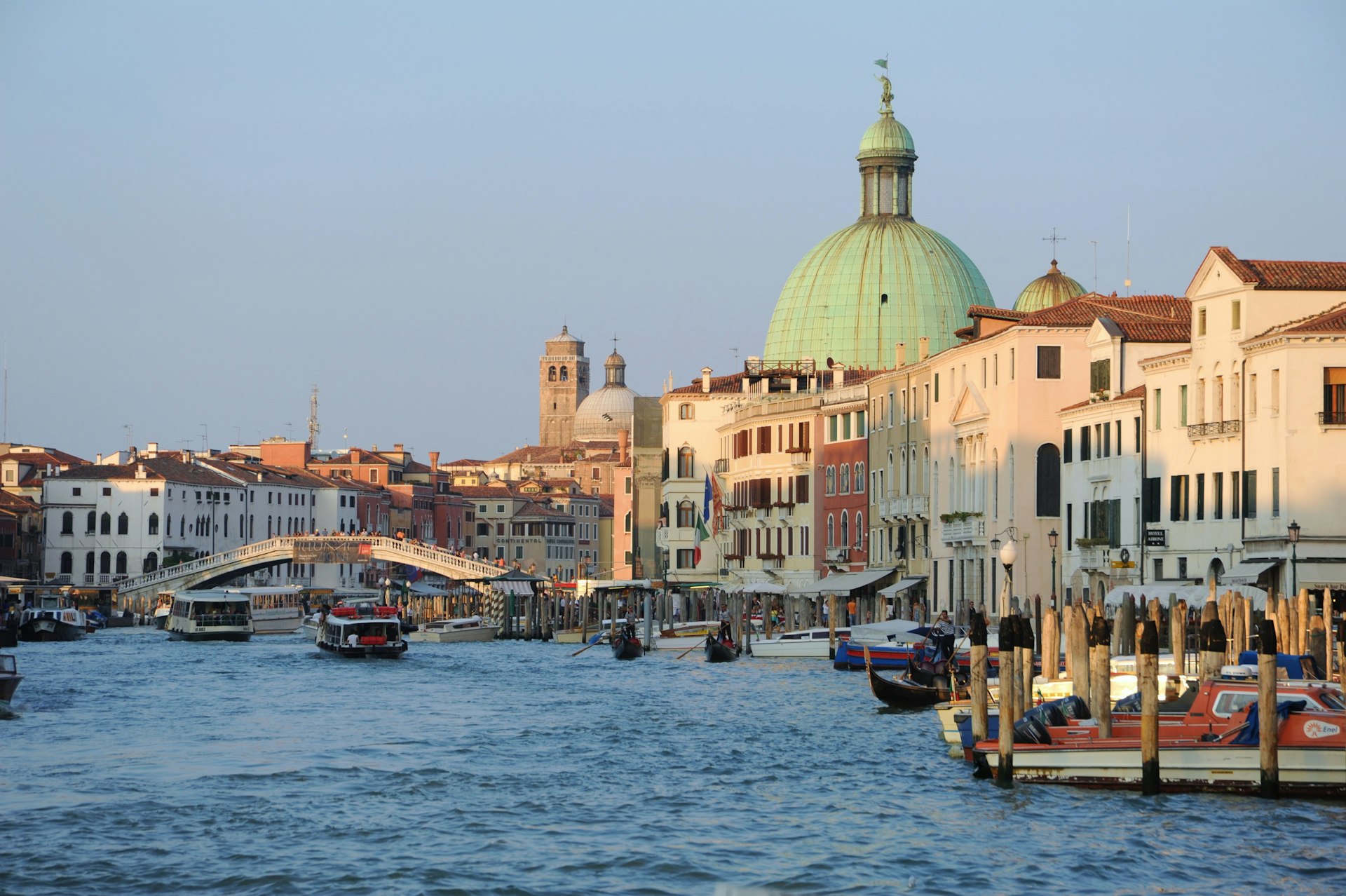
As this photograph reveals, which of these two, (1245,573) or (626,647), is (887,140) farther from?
(1245,573)

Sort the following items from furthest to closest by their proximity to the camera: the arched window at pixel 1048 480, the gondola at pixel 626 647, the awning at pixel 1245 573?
the gondola at pixel 626 647 → the arched window at pixel 1048 480 → the awning at pixel 1245 573

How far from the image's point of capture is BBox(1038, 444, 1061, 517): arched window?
4284 centimetres

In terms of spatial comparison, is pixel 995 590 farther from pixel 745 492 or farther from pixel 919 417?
pixel 745 492

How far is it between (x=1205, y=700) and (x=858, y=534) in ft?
116

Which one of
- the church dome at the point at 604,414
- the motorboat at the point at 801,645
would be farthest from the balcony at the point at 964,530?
the church dome at the point at 604,414

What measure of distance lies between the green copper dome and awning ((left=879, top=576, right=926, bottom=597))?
10.4 meters

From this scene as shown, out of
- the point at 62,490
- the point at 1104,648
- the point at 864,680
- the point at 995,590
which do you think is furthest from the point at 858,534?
the point at 62,490

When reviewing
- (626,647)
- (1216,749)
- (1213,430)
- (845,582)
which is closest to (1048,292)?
(845,582)

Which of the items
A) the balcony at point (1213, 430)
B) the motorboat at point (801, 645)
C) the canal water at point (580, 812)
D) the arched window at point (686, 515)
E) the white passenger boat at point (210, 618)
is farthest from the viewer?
the arched window at point (686, 515)

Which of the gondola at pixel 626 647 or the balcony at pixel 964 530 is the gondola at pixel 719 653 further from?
the balcony at pixel 964 530

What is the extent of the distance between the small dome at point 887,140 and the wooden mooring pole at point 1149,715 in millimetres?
54704

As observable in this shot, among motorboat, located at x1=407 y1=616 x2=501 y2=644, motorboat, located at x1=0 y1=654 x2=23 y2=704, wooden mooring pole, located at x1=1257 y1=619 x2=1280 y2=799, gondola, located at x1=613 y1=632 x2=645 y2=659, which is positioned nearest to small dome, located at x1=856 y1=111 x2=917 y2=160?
motorboat, located at x1=407 y1=616 x2=501 y2=644

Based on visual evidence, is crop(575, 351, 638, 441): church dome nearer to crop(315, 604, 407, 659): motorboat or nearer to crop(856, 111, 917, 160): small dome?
crop(856, 111, 917, 160): small dome

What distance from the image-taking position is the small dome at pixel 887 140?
73.6 metres
